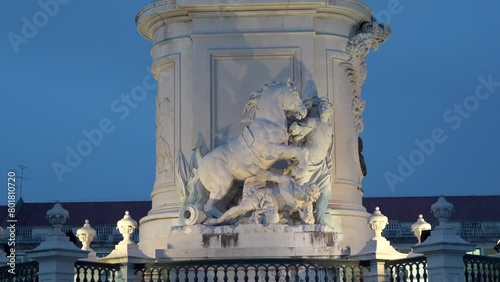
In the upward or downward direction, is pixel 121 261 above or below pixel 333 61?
below

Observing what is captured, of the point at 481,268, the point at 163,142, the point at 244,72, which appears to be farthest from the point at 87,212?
the point at 481,268

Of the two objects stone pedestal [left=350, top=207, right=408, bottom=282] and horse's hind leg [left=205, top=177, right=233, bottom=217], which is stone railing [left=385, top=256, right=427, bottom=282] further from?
horse's hind leg [left=205, top=177, right=233, bottom=217]

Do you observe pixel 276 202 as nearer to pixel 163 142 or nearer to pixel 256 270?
pixel 256 270

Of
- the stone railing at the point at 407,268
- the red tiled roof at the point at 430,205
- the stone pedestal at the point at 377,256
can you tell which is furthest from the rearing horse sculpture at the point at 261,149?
the red tiled roof at the point at 430,205

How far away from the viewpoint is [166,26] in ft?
74.9

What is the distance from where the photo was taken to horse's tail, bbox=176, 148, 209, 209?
21016 millimetres

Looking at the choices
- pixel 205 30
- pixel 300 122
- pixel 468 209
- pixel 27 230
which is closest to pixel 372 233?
pixel 300 122

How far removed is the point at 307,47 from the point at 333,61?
0.64 meters

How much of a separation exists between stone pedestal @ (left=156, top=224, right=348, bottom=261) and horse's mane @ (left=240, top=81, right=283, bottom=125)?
1.69m

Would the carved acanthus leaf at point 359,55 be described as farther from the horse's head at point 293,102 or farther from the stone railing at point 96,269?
the stone railing at point 96,269

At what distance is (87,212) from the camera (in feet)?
208

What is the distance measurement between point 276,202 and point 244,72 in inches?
99.2

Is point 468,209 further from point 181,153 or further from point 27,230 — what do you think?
point 181,153

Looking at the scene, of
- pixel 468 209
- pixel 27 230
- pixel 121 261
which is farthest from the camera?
pixel 468 209
